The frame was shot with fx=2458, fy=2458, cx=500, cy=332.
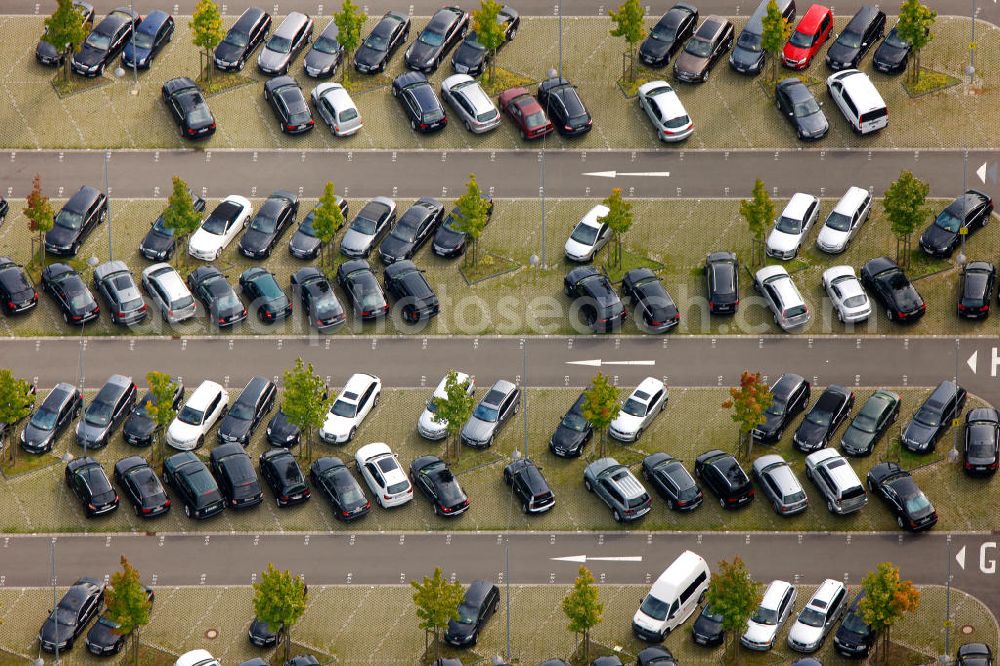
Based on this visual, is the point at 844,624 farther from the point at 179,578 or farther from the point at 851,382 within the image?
the point at 179,578

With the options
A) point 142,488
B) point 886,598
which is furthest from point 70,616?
point 886,598

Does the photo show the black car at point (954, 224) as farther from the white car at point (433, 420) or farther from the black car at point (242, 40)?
the black car at point (242, 40)

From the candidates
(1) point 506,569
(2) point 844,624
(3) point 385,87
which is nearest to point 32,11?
(3) point 385,87

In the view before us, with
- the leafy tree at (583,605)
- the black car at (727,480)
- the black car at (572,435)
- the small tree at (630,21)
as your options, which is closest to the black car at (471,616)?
the leafy tree at (583,605)

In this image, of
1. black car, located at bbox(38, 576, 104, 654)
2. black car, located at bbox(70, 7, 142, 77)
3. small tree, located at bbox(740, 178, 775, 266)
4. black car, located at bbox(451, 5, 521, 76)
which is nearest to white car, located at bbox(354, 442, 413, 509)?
black car, located at bbox(38, 576, 104, 654)

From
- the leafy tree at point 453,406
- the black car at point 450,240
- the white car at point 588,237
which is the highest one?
the white car at point 588,237

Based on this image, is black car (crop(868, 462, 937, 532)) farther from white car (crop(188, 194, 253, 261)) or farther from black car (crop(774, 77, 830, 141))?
white car (crop(188, 194, 253, 261))
